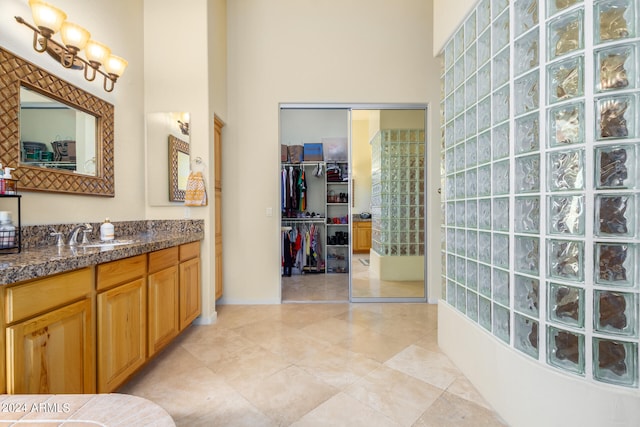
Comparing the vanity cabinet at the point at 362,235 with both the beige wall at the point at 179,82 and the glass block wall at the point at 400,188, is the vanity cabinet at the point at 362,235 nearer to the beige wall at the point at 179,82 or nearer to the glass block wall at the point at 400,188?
the glass block wall at the point at 400,188

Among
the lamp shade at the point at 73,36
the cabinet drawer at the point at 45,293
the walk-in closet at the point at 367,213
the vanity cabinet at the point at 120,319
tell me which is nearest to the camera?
the cabinet drawer at the point at 45,293

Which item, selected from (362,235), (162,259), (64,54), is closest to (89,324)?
(162,259)

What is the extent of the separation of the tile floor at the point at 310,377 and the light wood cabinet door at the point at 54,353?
49 centimetres

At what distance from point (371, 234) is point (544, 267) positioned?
8.69 ft

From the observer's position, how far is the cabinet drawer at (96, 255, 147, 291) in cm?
139

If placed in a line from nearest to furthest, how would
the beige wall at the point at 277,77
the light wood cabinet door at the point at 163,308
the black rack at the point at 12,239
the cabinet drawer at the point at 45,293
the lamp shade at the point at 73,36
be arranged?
the cabinet drawer at the point at 45,293, the black rack at the point at 12,239, the lamp shade at the point at 73,36, the light wood cabinet door at the point at 163,308, the beige wall at the point at 277,77

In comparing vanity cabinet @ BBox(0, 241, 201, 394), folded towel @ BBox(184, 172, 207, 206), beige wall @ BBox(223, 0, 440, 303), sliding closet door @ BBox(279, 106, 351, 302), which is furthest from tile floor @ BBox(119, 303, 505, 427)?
sliding closet door @ BBox(279, 106, 351, 302)

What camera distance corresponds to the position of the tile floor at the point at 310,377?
144cm

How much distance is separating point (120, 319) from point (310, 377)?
115 cm

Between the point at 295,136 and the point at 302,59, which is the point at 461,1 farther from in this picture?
the point at 295,136

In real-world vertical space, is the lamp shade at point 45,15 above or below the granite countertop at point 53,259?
above

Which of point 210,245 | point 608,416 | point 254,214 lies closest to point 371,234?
point 254,214

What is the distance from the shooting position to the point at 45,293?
1095mm

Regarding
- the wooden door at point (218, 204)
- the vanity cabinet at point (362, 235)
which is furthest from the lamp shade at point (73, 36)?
the vanity cabinet at point (362, 235)
